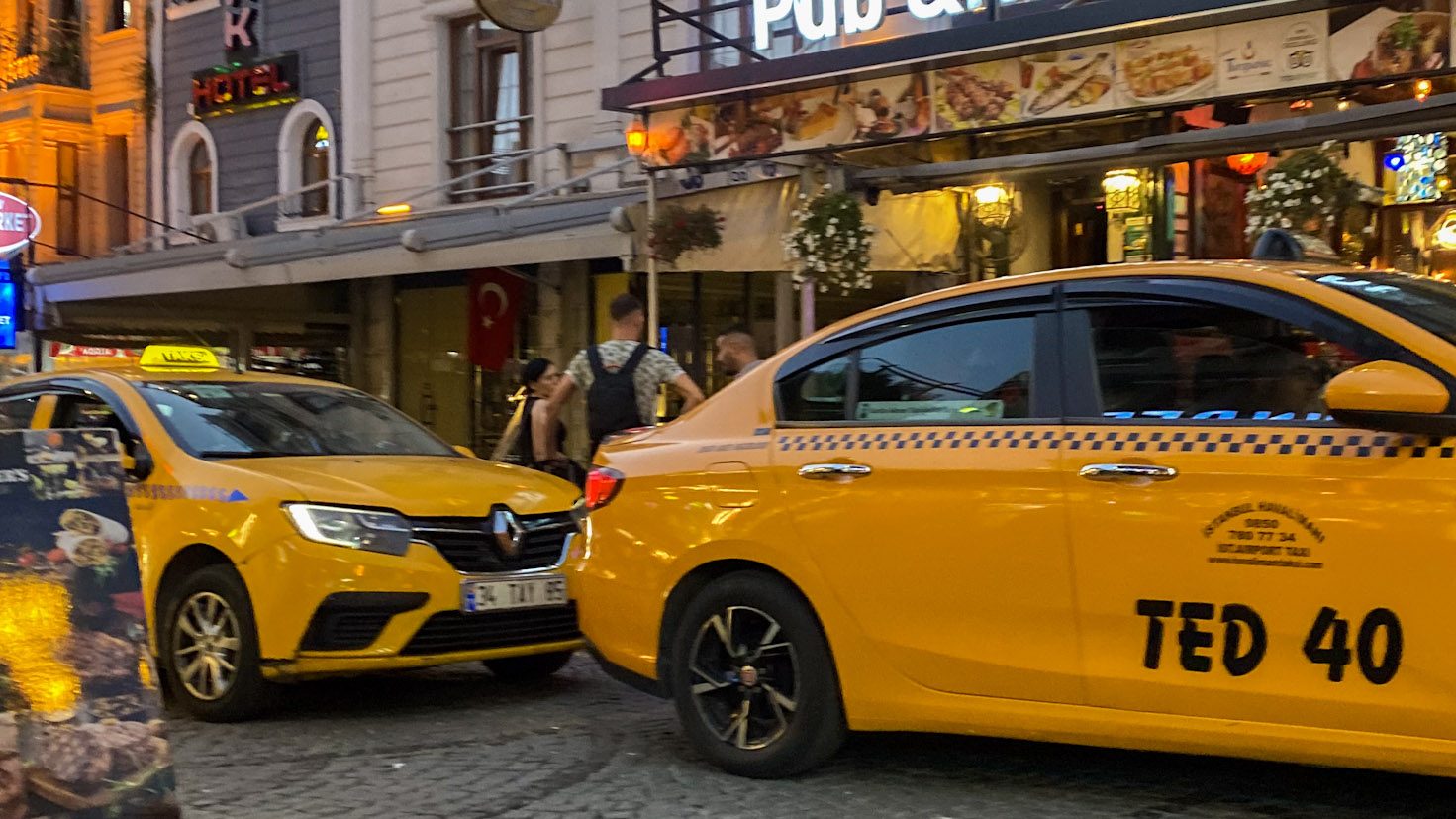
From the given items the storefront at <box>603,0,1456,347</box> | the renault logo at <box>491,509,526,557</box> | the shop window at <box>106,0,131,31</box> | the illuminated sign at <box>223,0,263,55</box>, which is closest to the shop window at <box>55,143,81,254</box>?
the shop window at <box>106,0,131,31</box>

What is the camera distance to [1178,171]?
11492 mm

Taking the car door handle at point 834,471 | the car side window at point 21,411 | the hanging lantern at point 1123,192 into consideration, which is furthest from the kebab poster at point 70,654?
the hanging lantern at point 1123,192

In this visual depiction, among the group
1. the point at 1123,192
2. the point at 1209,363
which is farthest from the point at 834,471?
the point at 1123,192

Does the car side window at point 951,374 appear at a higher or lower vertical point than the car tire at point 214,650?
higher

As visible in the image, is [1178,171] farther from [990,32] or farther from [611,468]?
[611,468]

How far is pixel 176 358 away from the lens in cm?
839

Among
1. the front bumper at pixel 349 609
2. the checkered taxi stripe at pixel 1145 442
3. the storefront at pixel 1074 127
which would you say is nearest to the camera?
the checkered taxi stripe at pixel 1145 442

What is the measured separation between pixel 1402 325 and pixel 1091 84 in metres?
5.76

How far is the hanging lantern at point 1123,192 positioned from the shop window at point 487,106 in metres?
7.11

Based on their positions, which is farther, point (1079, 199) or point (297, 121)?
point (297, 121)

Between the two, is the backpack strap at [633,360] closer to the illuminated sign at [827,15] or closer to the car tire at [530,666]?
the car tire at [530,666]

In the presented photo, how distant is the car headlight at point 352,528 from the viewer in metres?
6.27

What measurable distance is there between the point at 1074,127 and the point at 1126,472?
7420mm

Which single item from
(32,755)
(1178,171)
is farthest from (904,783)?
(1178,171)
